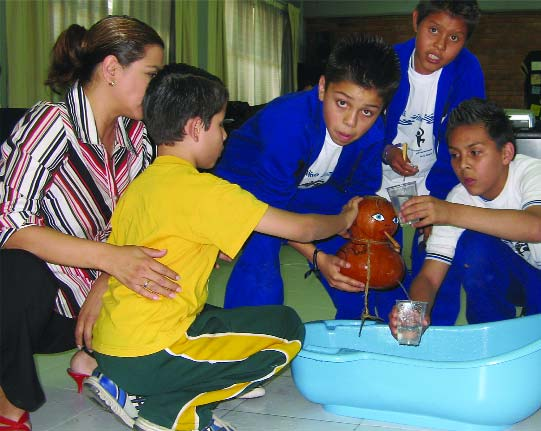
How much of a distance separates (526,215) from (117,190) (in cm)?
106

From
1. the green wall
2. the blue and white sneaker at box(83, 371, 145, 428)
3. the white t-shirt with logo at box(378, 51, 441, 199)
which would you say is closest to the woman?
the blue and white sneaker at box(83, 371, 145, 428)

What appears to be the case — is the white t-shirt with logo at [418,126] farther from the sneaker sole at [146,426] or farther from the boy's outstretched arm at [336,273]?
the sneaker sole at [146,426]

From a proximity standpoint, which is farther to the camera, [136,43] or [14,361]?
[136,43]

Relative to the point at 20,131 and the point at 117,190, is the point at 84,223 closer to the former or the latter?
the point at 117,190

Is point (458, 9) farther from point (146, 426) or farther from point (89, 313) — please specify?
point (146, 426)

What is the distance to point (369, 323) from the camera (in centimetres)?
191

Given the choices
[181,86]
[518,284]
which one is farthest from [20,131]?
[518,284]

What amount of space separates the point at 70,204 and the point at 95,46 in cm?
39

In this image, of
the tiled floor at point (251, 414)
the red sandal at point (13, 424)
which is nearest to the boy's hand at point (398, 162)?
the tiled floor at point (251, 414)

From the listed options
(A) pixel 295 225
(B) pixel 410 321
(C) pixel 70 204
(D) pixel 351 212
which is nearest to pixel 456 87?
(D) pixel 351 212

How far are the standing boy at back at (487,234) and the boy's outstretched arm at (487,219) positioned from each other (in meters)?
0.05

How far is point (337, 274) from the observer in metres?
1.77

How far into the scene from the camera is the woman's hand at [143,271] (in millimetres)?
1374

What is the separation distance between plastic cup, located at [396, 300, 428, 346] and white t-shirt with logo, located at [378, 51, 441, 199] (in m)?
0.61
